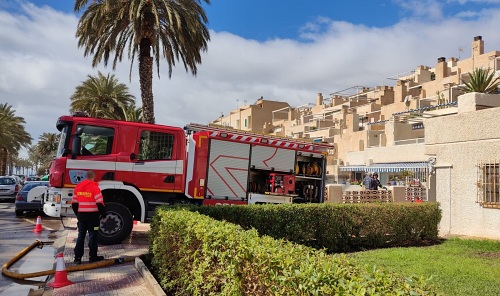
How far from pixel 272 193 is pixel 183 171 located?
2514 millimetres

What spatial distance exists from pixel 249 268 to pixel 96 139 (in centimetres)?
710

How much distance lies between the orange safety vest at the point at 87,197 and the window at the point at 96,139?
1.75m

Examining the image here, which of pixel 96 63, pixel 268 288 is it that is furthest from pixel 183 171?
pixel 96 63

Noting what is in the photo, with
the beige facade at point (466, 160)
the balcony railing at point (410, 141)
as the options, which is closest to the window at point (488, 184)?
the beige facade at point (466, 160)

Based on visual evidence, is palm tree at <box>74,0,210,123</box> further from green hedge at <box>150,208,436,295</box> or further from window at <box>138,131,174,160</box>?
green hedge at <box>150,208,436,295</box>

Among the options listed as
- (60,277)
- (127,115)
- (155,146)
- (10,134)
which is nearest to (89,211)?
(60,277)

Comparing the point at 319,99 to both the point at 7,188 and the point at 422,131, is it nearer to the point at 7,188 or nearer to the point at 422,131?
the point at 422,131

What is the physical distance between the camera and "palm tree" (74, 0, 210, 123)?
17.1m

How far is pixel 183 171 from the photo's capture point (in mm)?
10703

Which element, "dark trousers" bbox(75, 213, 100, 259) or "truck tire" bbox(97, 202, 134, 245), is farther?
"truck tire" bbox(97, 202, 134, 245)

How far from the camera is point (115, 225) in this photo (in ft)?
32.6

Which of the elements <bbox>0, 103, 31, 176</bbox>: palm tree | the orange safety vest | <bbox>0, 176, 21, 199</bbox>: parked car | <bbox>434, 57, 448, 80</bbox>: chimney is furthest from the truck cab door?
<bbox>434, 57, 448, 80</bbox>: chimney

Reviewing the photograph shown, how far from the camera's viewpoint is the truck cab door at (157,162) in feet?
33.7

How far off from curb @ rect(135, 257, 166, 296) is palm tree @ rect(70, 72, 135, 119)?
24856 mm
